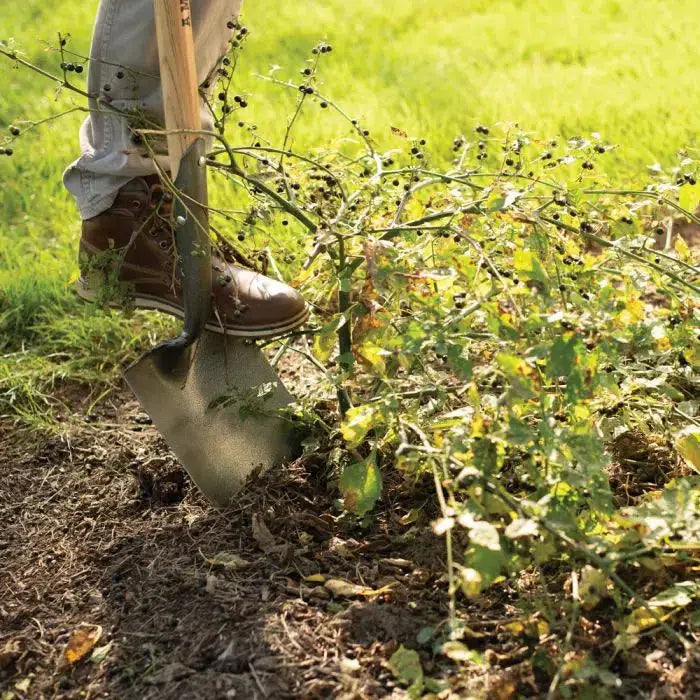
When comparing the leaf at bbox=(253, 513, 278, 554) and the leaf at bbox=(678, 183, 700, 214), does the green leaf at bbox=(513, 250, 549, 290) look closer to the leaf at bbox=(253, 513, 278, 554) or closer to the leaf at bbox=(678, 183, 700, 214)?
the leaf at bbox=(678, 183, 700, 214)

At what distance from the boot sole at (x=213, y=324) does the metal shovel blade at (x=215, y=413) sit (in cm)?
4

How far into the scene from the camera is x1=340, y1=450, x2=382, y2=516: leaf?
2.06 m

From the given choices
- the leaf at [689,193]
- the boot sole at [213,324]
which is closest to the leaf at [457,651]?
the boot sole at [213,324]

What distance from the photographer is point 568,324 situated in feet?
5.95

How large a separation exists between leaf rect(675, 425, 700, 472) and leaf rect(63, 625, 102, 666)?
123 cm

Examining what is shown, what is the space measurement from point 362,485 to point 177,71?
3.02 feet

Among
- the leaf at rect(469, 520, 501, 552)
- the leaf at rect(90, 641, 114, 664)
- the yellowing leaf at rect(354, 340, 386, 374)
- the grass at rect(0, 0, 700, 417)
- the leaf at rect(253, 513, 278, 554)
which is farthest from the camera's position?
the grass at rect(0, 0, 700, 417)

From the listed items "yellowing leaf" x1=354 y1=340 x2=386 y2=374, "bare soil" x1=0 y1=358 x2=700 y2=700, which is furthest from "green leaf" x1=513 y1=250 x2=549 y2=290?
"bare soil" x1=0 y1=358 x2=700 y2=700

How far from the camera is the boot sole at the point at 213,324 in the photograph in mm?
2422

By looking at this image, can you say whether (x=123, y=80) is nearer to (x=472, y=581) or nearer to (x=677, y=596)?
(x=472, y=581)

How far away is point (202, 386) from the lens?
7.97ft

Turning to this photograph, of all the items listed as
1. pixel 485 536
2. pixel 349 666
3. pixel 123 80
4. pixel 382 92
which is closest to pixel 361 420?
pixel 485 536

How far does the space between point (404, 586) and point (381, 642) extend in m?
0.16

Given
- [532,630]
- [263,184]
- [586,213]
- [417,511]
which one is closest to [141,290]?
[263,184]
